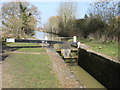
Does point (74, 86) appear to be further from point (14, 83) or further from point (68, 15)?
point (68, 15)

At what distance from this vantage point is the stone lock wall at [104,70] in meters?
6.63

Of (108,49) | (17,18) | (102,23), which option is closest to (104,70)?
(108,49)

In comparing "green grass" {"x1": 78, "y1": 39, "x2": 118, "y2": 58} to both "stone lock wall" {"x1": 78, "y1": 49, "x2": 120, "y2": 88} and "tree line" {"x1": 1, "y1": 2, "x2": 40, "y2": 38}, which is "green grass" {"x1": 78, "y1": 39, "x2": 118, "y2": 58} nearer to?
"stone lock wall" {"x1": 78, "y1": 49, "x2": 120, "y2": 88}

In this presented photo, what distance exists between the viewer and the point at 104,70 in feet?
25.7

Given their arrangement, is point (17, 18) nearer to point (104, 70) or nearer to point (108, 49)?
point (108, 49)

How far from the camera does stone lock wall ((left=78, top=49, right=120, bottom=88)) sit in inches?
261

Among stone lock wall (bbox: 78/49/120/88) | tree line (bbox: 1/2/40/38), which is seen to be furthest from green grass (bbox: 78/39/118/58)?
tree line (bbox: 1/2/40/38)

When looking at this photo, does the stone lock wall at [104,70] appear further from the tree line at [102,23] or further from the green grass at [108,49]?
the tree line at [102,23]

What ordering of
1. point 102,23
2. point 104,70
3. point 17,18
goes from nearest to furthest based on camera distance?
point 104,70, point 102,23, point 17,18

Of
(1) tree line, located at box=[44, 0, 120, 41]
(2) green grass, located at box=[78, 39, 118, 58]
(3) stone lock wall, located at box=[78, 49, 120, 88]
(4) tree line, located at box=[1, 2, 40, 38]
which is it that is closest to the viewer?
(3) stone lock wall, located at box=[78, 49, 120, 88]

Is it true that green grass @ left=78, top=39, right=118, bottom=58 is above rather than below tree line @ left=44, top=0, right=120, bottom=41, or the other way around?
below

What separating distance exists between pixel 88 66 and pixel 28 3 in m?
Result: 29.1

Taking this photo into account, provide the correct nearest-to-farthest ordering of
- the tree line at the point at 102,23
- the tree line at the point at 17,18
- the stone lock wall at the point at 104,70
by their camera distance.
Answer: the stone lock wall at the point at 104,70
the tree line at the point at 102,23
the tree line at the point at 17,18

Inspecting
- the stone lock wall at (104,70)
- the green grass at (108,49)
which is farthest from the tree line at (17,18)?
the stone lock wall at (104,70)
